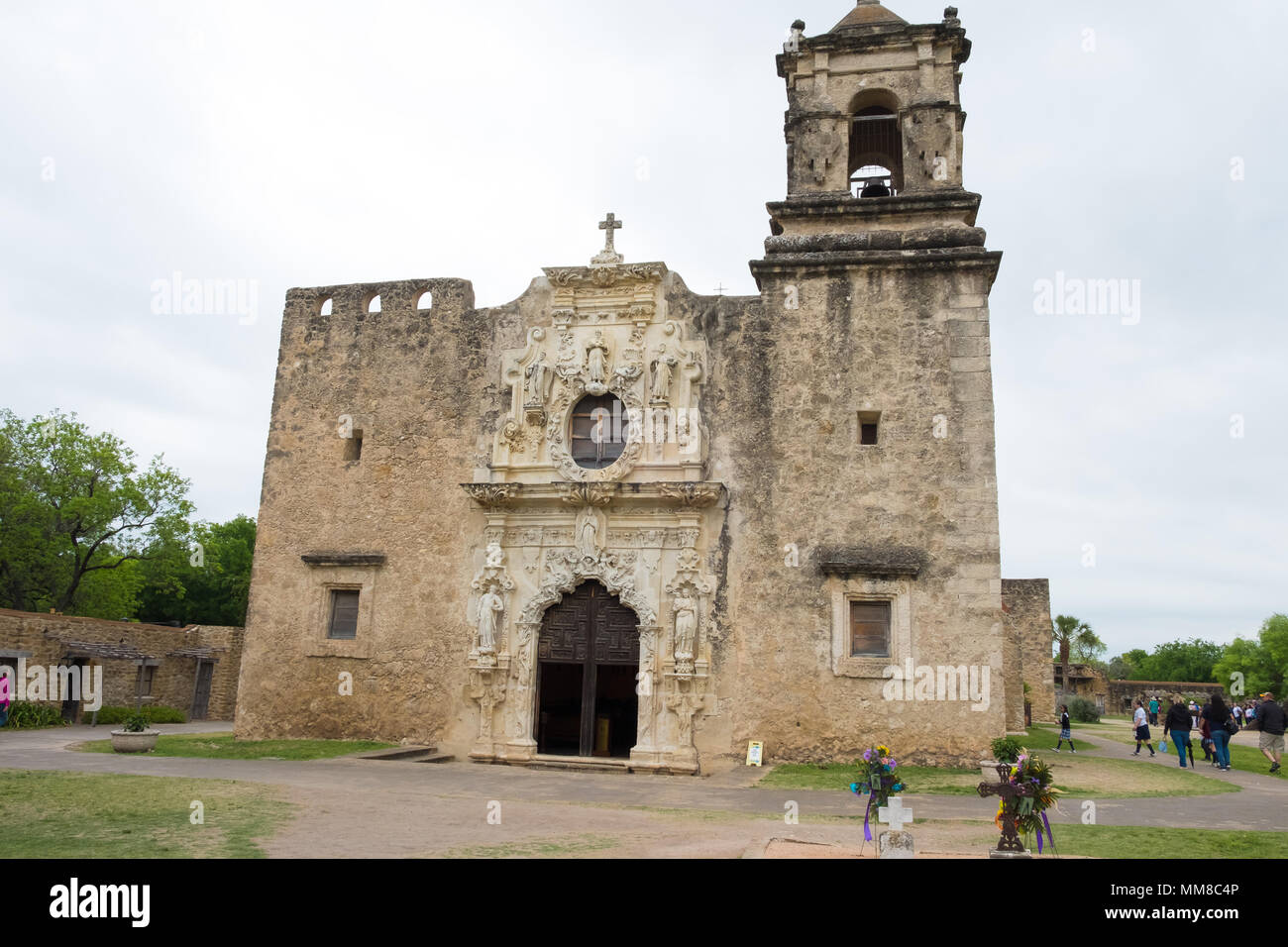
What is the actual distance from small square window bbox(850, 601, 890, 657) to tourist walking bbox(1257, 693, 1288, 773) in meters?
6.87

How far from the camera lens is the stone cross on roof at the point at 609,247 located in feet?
53.5

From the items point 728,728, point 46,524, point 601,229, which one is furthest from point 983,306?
point 46,524

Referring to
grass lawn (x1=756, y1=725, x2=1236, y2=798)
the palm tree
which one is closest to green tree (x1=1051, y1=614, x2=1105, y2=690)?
the palm tree

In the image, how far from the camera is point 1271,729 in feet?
50.7

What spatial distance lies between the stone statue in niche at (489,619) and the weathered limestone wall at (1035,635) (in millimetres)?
20470

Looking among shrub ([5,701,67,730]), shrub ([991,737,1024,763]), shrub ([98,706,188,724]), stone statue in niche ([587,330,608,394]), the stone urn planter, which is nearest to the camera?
shrub ([991,737,1024,763])

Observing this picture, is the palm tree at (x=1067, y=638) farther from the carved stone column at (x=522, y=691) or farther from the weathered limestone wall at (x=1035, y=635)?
the carved stone column at (x=522, y=691)

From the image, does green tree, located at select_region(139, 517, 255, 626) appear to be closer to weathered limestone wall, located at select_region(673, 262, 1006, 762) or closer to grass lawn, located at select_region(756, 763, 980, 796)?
weathered limestone wall, located at select_region(673, 262, 1006, 762)

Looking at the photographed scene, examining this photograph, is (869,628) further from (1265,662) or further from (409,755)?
(1265,662)

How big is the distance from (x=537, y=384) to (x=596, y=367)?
1080mm

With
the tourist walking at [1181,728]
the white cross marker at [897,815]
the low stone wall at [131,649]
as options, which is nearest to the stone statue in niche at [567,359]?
the white cross marker at [897,815]

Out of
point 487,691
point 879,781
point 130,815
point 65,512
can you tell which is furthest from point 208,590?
point 879,781

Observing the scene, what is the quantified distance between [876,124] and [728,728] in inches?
459

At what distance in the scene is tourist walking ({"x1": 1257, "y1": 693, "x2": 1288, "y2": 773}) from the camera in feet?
50.6
